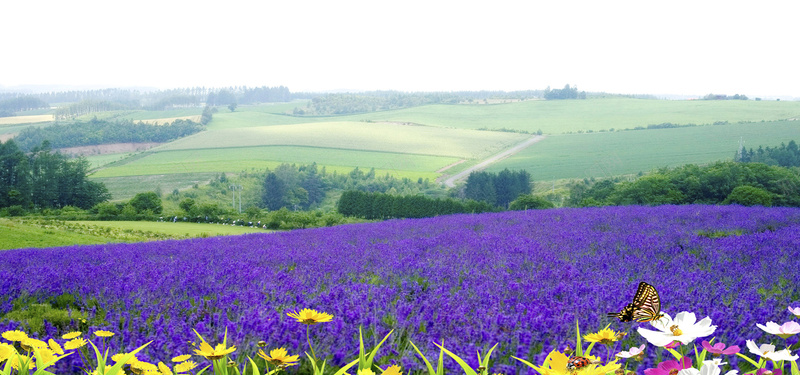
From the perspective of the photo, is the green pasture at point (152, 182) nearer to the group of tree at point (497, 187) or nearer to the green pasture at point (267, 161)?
the green pasture at point (267, 161)

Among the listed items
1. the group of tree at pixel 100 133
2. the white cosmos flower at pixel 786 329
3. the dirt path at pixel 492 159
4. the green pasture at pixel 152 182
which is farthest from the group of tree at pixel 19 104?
the white cosmos flower at pixel 786 329

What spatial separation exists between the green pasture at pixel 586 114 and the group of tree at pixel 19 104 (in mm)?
85352

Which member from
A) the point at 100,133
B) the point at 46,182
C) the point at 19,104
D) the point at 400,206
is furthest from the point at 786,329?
the point at 19,104

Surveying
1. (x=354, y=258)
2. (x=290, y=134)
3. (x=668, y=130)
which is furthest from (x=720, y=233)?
(x=290, y=134)

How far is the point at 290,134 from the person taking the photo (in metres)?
105

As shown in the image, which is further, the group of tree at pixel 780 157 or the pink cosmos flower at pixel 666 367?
the group of tree at pixel 780 157

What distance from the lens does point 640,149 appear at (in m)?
72.9

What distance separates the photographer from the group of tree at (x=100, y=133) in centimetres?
10188

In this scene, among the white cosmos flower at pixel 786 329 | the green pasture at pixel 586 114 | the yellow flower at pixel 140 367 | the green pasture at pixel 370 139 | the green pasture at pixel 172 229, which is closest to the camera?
the white cosmos flower at pixel 786 329

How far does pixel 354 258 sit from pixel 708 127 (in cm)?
8741

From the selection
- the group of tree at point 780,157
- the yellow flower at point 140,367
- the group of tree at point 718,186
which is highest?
the yellow flower at point 140,367

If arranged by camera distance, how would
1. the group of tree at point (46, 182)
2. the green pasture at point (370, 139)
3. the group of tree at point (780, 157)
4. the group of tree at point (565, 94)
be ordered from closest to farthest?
the group of tree at point (780, 157) → the group of tree at point (46, 182) → the green pasture at point (370, 139) → the group of tree at point (565, 94)

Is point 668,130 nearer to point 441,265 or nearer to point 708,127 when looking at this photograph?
point 708,127

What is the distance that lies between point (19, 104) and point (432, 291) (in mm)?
177214
